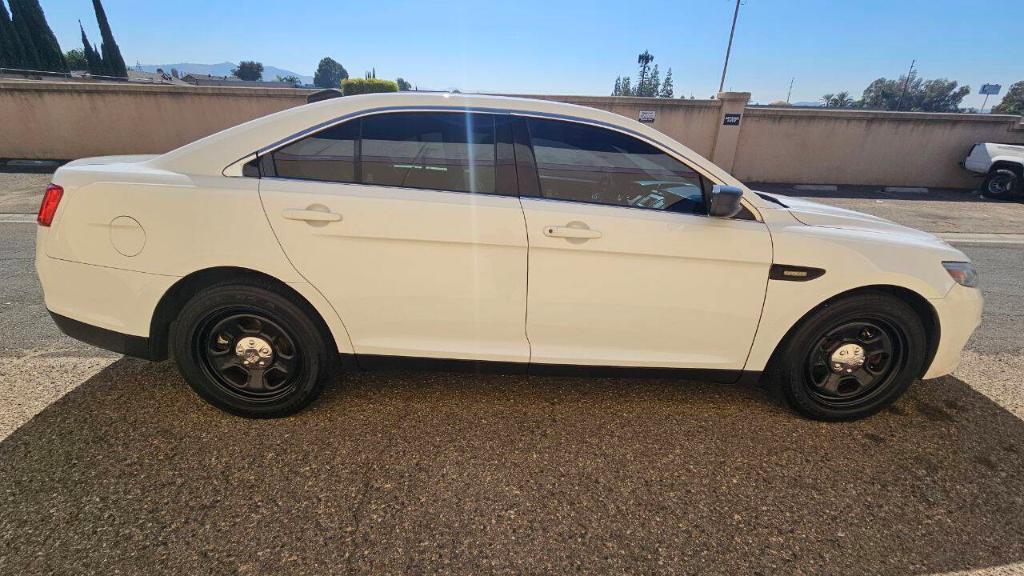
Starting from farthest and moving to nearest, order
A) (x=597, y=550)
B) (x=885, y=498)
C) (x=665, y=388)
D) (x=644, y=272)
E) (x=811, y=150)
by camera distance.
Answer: (x=811, y=150), (x=665, y=388), (x=644, y=272), (x=885, y=498), (x=597, y=550)

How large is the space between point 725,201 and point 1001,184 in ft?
47.0

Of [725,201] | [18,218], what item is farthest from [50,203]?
[18,218]

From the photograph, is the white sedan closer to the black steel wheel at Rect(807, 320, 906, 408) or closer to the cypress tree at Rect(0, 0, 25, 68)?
the black steel wheel at Rect(807, 320, 906, 408)

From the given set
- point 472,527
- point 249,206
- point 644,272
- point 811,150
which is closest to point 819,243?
point 644,272

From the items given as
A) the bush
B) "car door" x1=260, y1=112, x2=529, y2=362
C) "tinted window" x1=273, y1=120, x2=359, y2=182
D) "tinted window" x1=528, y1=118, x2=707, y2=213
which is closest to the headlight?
"tinted window" x1=528, y1=118, x2=707, y2=213

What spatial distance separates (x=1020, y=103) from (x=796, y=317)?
117 m

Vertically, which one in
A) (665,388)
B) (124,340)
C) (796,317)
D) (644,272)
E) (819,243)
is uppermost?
(819,243)

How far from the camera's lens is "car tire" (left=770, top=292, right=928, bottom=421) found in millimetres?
2316

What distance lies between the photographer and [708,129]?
12.1m

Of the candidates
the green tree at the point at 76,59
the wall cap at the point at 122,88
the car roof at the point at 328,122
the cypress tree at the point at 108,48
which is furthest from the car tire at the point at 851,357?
the green tree at the point at 76,59

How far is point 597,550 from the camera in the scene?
5.62ft

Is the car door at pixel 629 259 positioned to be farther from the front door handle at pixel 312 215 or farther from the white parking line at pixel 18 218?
the white parking line at pixel 18 218

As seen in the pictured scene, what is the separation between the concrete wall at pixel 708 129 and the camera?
35.6ft

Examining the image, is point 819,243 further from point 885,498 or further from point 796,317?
point 885,498
